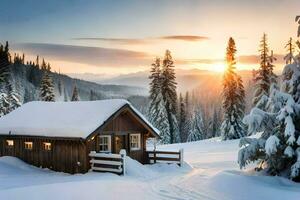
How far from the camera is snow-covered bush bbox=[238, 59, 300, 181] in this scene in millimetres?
20188

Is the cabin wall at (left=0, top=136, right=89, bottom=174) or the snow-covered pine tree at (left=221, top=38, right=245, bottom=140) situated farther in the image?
the snow-covered pine tree at (left=221, top=38, right=245, bottom=140)

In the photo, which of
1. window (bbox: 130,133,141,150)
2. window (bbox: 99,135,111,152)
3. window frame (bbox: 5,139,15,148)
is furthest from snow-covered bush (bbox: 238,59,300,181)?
window frame (bbox: 5,139,15,148)

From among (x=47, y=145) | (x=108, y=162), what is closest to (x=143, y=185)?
(x=108, y=162)

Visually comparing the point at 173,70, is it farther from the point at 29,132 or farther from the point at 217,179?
the point at 217,179

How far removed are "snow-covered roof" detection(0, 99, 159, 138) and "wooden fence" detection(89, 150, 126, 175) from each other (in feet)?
5.67

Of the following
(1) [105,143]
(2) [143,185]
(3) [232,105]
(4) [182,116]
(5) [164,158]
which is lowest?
(2) [143,185]

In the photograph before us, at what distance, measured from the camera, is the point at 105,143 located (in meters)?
28.4

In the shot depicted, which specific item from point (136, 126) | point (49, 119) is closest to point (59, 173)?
point (49, 119)

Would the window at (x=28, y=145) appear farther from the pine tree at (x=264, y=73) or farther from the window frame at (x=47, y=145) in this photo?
the pine tree at (x=264, y=73)

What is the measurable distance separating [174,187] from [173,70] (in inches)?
1685

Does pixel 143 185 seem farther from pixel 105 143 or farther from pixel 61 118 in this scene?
pixel 61 118

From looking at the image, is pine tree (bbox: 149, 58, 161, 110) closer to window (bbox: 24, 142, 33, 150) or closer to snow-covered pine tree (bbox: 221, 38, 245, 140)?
snow-covered pine tree (bbox: 221, 38, 245, 140)

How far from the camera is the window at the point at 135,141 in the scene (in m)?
30.3

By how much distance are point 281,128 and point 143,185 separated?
25.2 feet
